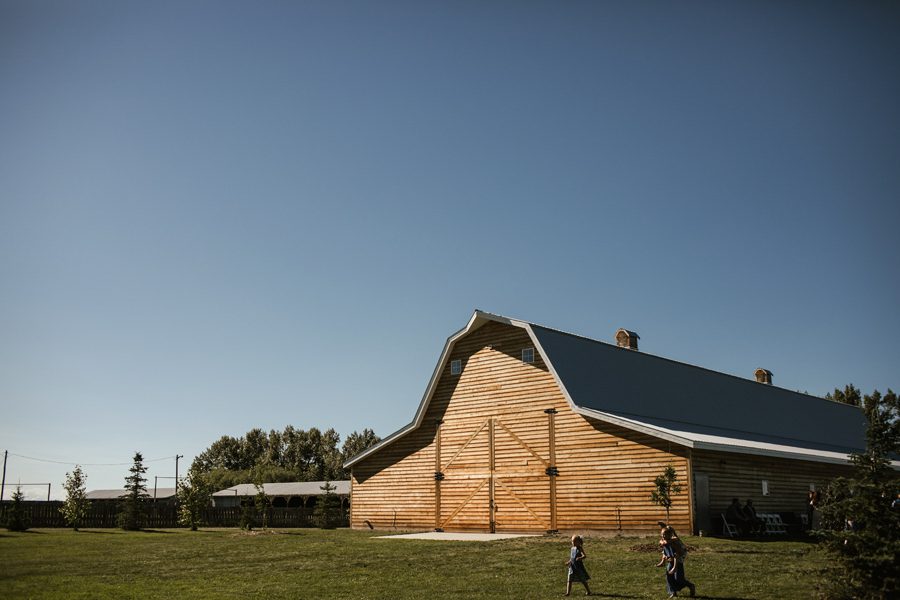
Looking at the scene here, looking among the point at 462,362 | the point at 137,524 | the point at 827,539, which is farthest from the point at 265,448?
the point at 827,539

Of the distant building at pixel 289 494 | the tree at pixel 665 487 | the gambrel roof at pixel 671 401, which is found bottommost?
the distant building at pixel 289 494

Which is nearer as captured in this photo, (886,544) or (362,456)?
(886,544)

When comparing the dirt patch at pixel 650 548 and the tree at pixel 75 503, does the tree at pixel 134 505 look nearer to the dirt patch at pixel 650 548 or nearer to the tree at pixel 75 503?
the tree at pixel 75 503

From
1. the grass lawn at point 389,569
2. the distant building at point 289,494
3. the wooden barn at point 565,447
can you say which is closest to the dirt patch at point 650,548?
the grass lawn at point 389,569

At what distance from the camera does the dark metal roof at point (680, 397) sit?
1156 inches

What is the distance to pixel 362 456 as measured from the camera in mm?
35594

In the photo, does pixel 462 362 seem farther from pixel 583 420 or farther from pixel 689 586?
pixel 689 586

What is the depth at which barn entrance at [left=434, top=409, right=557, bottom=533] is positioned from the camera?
95.0 ft

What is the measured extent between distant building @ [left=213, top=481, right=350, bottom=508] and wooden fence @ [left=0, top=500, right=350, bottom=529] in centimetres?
1541

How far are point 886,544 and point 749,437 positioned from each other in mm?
22554

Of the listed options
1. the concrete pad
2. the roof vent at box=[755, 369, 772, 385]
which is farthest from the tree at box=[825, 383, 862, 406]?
the concrete pad

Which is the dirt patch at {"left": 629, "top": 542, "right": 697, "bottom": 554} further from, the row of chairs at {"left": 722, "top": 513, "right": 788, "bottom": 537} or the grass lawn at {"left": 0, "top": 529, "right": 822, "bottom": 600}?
the row of chairs at {"left": 722, "top": 513, "right": 788, "bottom": 537}

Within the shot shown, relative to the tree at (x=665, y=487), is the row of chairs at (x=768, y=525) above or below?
below

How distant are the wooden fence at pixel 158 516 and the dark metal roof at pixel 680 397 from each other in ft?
58.2
